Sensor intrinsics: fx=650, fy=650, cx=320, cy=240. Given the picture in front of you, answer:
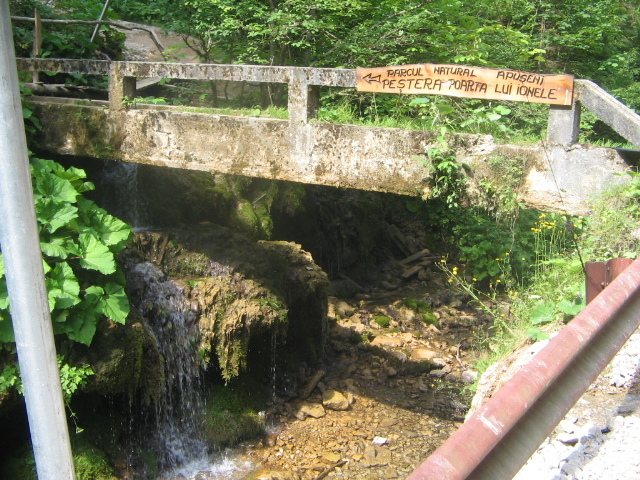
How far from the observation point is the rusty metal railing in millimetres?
1183

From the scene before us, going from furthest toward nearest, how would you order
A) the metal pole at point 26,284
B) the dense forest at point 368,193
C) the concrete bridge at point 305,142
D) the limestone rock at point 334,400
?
the limestone rock at point 334,400, the dense forest at point 368,193, the concrete bridge at point 305,142, the metal pole at point 26,284

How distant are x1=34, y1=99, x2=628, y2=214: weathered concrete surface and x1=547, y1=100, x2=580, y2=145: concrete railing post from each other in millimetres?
76

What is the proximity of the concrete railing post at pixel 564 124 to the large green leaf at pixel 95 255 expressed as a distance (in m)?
4.08

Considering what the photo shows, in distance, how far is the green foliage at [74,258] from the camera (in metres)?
5.99

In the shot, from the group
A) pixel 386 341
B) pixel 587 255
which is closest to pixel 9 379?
pixel 587 255

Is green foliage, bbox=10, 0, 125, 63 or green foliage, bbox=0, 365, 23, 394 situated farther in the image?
green foliage, bbox=10, 0, 125, 63

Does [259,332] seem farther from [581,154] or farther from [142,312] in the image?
[581,154]

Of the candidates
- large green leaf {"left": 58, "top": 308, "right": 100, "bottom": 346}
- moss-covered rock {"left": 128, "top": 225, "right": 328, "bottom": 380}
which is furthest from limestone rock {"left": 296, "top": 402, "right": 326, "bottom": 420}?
large green leaf {"left": 58, "top": 308, "right": 100, "bottom": 346}

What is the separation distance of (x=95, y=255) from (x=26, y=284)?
3.05m

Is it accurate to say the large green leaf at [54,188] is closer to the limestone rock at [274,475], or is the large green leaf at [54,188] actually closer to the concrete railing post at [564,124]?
the limestone rock at [274,475]

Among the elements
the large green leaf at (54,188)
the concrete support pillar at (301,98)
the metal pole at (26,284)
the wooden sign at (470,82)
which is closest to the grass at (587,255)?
the wooden sign at (470,82)

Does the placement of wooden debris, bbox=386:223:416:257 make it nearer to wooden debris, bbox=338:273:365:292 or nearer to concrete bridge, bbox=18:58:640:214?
wooden debris, bbox=338:273:365:292

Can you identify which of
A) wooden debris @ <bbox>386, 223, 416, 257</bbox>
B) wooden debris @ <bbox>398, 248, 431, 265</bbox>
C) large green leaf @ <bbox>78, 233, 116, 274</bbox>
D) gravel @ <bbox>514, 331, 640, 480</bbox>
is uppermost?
gravel @ <bbox>514, 331, 640, 480</bbox>

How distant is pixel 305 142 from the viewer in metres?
5.81
